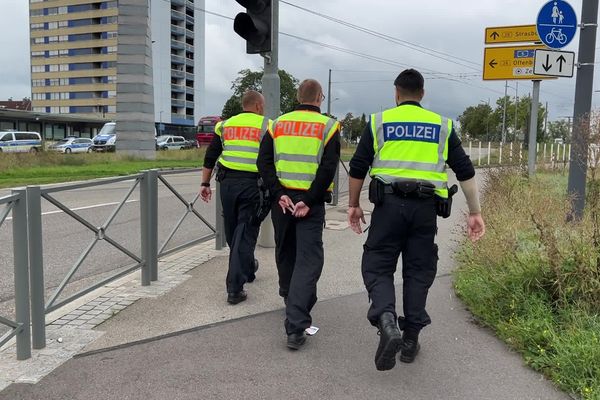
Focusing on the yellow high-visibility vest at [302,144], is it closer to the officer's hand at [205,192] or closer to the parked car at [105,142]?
the officer's hand at [205,192]

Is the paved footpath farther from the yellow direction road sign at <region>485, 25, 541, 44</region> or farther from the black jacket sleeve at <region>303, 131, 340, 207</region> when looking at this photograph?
the yellow direction road sign at <region>485, 25, 541, 44</region>

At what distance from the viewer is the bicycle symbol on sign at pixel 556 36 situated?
800 cm

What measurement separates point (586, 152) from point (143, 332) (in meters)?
4.37

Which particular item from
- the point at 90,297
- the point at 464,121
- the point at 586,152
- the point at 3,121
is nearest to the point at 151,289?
the point at 90,297

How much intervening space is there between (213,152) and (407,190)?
2347 mm

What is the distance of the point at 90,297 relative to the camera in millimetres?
5004

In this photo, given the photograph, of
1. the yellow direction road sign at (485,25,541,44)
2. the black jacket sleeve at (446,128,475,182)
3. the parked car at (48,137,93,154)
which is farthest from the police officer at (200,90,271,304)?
the parked car at (48,137,93,154)

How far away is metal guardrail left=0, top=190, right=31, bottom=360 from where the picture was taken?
3412 millimetres

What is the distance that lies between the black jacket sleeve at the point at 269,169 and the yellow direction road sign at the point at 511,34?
11967mm

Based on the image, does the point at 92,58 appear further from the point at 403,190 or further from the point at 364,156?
the point at 403,190

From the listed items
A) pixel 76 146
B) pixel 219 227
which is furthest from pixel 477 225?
pixel 76 146

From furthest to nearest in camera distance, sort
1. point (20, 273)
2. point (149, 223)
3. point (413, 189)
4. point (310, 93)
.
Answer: point (149, 223)
point (310, 93)
point (20, 273)
point (413, 189)

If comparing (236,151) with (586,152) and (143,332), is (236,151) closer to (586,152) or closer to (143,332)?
(143,332)

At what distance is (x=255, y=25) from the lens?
241 inches
